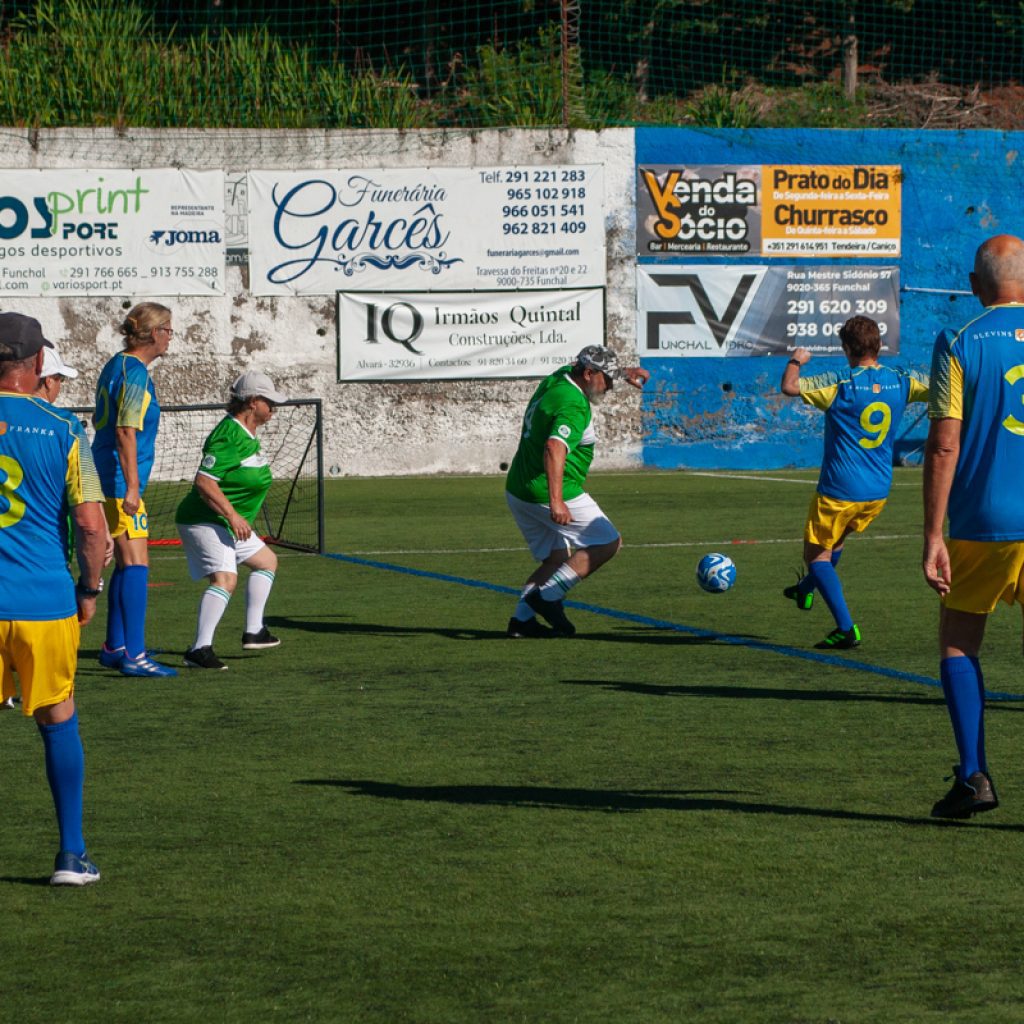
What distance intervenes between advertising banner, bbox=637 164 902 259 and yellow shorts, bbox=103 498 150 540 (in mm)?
17623

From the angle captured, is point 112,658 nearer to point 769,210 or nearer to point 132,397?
point 132,397

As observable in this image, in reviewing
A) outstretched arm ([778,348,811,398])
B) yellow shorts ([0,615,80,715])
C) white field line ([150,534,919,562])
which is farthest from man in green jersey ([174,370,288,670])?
white field line ([150,534,919,562])

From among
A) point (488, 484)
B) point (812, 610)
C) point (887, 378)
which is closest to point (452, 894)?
point (887, 378)

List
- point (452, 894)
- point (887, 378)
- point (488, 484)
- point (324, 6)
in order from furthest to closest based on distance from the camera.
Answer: point (324, 6) < point (488, 484) < point (887, 378) < point (452, 894)

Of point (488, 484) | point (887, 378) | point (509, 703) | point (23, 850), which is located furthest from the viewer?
point (488, 484)

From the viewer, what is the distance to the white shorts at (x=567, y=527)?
11.3 m

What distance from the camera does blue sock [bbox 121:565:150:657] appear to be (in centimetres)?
988

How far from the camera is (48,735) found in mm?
5680

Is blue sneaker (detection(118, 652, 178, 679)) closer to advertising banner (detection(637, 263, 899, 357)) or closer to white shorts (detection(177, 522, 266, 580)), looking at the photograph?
white shorts (detection(177, 522, 266, 580))

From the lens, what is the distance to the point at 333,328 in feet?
86.0

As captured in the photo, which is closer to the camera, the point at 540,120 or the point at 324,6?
the point at 540,120

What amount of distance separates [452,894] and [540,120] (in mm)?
23117

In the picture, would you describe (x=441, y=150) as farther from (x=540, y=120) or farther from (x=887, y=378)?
(x=887, y=378)

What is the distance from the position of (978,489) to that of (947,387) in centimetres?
37
